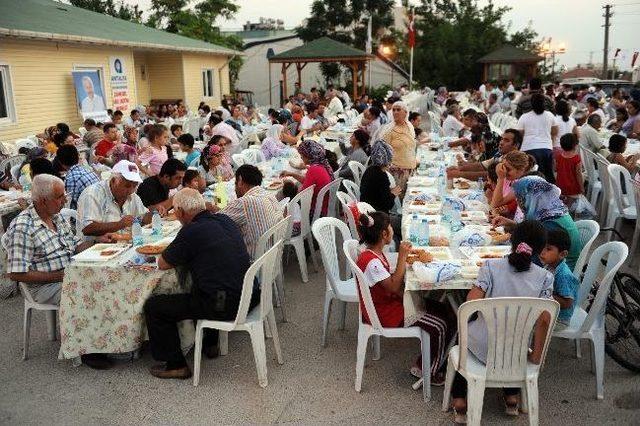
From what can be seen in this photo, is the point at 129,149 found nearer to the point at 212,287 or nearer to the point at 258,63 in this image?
the point at 212,287

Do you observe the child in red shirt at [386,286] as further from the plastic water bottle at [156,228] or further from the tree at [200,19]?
the tree at [200,19]

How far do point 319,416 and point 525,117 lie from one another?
5743 mm

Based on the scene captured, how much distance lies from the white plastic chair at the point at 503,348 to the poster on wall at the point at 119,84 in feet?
48.2

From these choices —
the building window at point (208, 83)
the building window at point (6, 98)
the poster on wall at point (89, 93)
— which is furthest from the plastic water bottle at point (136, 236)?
the building window at point (208, 83)

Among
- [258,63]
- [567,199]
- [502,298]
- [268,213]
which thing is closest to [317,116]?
[567,199]

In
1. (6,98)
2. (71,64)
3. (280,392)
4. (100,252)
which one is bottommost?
(280,392)

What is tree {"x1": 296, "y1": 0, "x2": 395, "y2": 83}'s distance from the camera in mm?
36812

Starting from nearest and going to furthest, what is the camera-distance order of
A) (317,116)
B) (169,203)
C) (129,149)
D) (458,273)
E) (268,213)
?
(458,273) < (268,213) < (169,203) < (129,149) < (317,116)

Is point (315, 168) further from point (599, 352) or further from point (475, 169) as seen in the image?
point (599, 352)

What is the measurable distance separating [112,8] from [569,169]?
132 ft

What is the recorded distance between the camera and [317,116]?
44.3ft

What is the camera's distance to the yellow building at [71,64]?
12.0 m

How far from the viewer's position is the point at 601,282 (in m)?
3.54

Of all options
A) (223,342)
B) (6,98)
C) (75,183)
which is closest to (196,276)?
(223,342)
